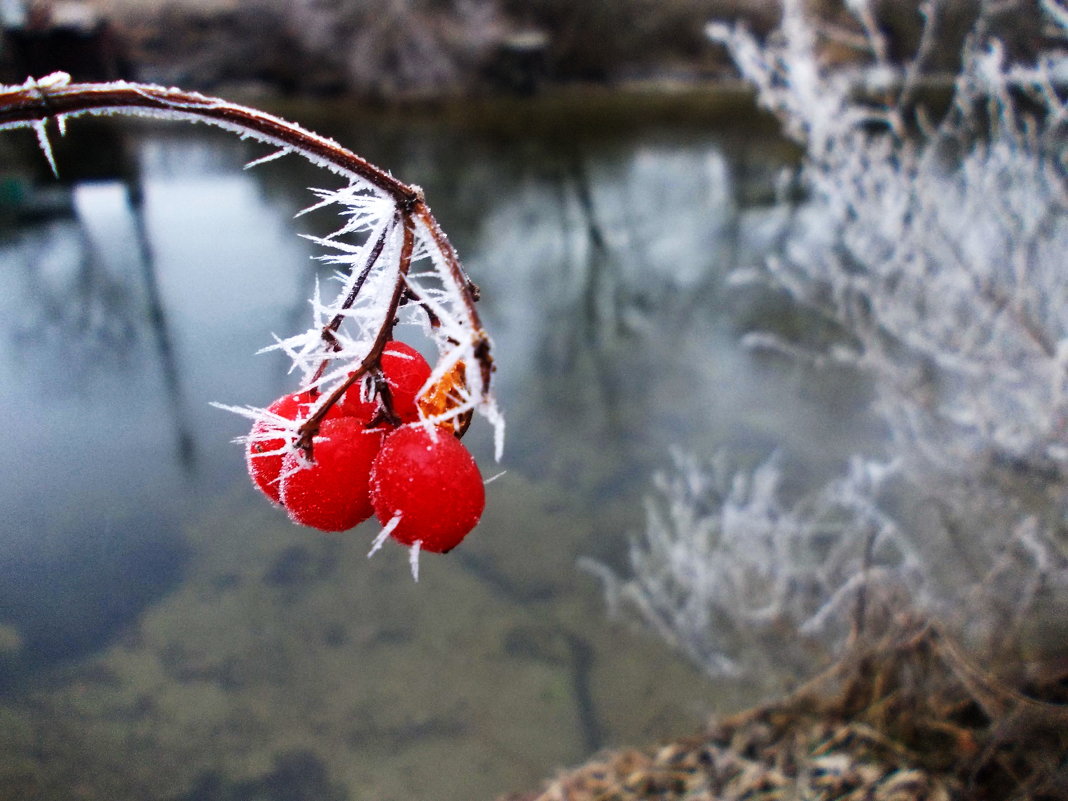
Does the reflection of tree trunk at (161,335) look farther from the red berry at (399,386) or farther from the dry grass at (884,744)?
the red berry at (399,386)

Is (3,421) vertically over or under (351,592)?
over

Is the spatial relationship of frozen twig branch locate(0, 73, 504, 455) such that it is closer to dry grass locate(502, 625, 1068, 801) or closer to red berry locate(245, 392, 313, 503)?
red berry locate(245, 392, 313, 503)

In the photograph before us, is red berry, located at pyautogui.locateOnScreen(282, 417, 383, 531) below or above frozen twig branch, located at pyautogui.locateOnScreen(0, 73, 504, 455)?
below

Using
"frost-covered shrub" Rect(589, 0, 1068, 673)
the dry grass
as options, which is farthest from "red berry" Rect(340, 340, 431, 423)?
"frost-covered shrub" Rect(589, 0, 1068, 673)

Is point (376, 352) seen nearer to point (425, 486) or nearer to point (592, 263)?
point (425, 486)

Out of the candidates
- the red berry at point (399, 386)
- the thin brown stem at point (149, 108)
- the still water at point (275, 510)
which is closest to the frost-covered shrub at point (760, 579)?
the still water at point (275, 510)

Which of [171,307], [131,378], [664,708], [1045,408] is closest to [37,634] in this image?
[131,378]

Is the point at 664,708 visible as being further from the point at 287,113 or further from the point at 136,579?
the point at 287,113
